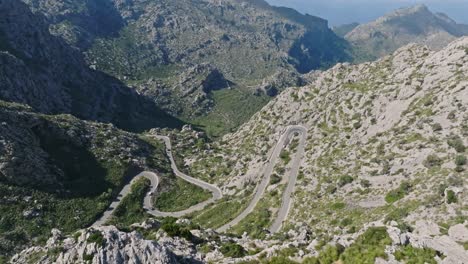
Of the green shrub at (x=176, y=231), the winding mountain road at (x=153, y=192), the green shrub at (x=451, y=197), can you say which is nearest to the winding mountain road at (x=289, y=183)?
the winding mountain road at (x=153, y=192)

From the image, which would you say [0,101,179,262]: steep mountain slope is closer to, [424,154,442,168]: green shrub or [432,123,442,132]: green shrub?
[424,154,442,168]: green shrub

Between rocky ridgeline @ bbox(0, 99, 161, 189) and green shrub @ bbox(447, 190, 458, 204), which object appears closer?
green shrub @ bbox(447, 190, 458, 204)

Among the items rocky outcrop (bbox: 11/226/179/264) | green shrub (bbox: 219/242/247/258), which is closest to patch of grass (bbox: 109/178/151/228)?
rocky outcrop (bbox: 11/226/179/264)

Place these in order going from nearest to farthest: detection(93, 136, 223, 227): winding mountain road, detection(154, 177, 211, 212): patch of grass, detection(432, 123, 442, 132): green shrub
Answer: detection(432, 123, 442, 132): green shrub → detection(93, 136, 223, 227): winding mountain road → detection(154, 177, 211, 212): patch of grass

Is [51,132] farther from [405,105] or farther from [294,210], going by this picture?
[405,105]

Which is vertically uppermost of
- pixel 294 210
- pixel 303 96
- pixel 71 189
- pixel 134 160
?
pixel 303 96

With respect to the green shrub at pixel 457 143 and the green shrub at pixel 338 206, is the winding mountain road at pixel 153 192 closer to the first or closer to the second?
the green shrub at pixel 338 206

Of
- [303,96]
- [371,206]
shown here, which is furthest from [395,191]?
[303,96]
